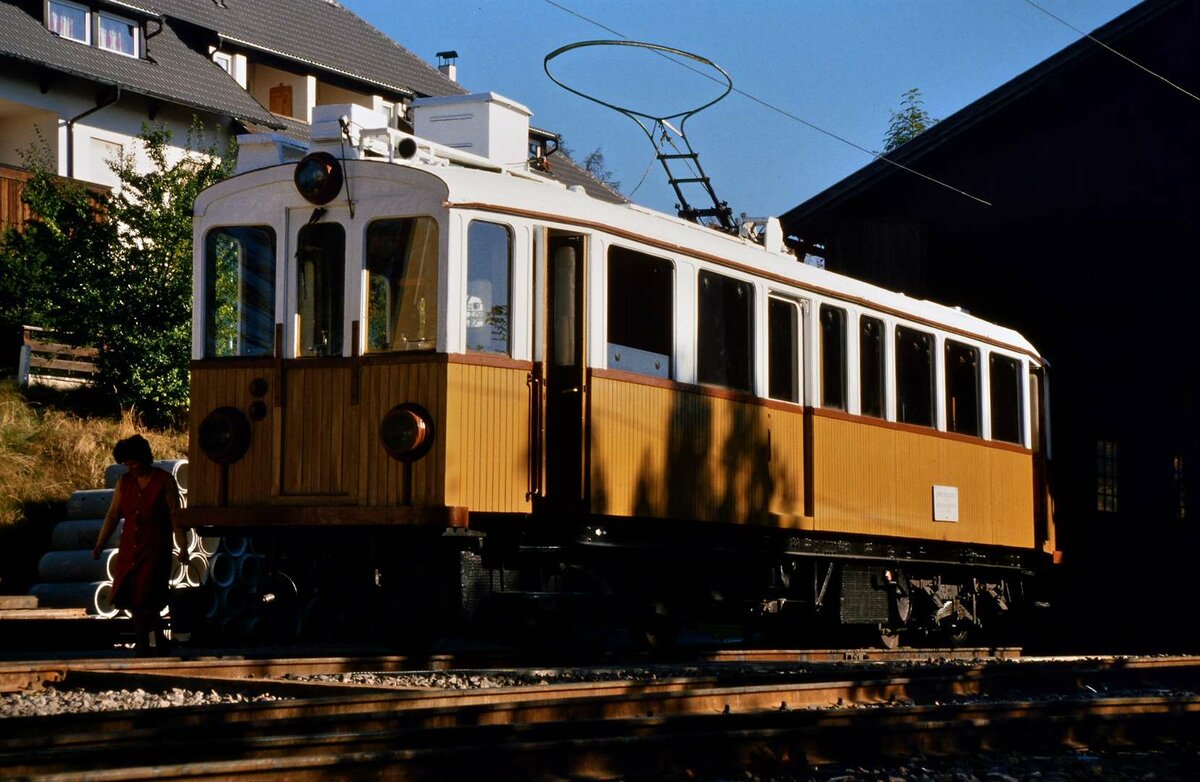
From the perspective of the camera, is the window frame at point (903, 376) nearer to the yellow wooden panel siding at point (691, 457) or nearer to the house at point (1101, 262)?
the yellow wooden panel siding at point (691, 457)

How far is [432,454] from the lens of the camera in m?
10.1

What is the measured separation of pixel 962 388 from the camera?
16.0m

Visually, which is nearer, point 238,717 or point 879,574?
point 238,717

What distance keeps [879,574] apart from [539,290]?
5844 mm

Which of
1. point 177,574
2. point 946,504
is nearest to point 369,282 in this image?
point 177,574

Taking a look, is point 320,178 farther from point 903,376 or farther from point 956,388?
Result: point 956,388

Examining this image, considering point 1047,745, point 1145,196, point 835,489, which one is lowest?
point 1047,745

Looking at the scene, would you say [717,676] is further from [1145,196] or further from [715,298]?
[1145,196]

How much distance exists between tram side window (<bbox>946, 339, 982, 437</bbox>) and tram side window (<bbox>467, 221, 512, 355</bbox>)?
6417 mm

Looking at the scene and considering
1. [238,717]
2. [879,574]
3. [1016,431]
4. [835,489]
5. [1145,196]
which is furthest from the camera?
[1145,196]

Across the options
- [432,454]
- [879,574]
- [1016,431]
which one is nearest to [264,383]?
[432,454]

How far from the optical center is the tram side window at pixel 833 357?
536 inches

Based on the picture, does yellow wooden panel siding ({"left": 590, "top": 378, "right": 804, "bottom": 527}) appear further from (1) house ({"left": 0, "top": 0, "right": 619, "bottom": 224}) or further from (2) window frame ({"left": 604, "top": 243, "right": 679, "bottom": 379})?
(1) house ({"left": 0, "top": 0, "right": 619, "bottom": 224})

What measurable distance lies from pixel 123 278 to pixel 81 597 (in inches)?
333
